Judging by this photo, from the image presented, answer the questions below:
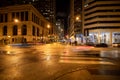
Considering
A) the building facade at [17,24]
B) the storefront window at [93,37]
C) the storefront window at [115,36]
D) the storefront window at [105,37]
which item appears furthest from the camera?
the building facade at [17,24]

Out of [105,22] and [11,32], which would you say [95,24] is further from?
[11,32]

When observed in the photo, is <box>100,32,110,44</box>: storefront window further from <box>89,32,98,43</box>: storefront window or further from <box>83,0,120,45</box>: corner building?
<box>89,32,98,43</box>: storefront window

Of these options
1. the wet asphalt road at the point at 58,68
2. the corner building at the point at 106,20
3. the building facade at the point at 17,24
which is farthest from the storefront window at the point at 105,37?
the wet asphalt road at the point at 58,68

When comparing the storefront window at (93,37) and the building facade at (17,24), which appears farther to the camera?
the building facade at (17,24)

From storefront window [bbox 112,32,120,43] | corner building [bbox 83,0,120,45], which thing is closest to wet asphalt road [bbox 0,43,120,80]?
corner building [bbox 83,0,120,45]

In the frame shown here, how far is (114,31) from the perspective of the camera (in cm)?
7344

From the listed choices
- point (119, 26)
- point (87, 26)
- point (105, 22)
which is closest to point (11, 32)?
point (87, 26)

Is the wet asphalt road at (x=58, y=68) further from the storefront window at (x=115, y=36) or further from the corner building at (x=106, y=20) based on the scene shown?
the storefront window at (x=115, y=36)

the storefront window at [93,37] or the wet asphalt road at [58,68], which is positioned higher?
the storefront window at [93,37]

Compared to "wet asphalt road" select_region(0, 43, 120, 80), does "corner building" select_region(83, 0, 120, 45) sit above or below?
above

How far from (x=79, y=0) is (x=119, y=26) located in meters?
50.0

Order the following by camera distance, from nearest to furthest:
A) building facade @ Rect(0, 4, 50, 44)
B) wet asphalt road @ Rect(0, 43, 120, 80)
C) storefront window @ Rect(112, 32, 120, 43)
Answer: wet asphalt road @ Rect(0, 43, 120, 80) < storefront window @ Rect(112, 32, 120, 43) < building facade @ Rect(0, 4, 50, 44)

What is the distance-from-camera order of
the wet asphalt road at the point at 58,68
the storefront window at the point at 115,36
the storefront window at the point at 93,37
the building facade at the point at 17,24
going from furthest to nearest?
the building facade at the point at 17,24 → the storefront window at the point at 93,37 → the storefront window at the point at 115,36 → the wet asphalt road at the point at 58,68

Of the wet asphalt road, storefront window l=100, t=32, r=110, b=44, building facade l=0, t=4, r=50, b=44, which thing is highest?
building facade l=0, t=4, r=50, b=44
